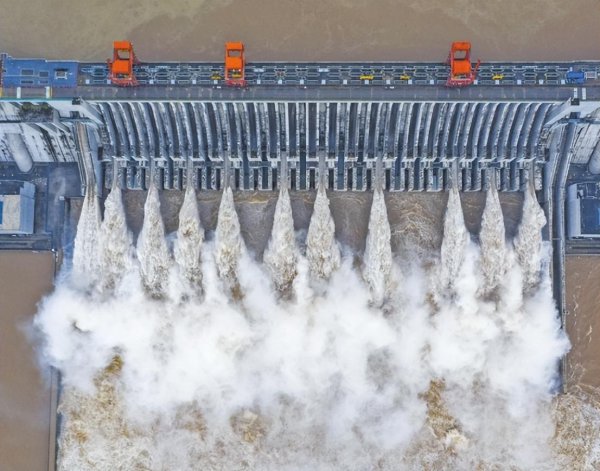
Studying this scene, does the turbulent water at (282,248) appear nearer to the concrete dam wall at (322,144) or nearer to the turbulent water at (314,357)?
the turbulent water at (314,357)

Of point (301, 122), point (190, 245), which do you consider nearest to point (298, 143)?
point (301, 122)

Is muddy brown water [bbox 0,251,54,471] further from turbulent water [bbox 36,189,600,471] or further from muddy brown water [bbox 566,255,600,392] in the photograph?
muddy brown water [bbox 566,255,600,392]

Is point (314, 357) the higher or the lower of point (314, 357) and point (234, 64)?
the lower

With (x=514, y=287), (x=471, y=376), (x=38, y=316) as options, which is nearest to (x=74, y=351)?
(x=38, y=316)

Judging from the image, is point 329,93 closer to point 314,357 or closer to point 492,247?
point 492,247

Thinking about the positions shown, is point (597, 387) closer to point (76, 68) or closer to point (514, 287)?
point (514, 287)

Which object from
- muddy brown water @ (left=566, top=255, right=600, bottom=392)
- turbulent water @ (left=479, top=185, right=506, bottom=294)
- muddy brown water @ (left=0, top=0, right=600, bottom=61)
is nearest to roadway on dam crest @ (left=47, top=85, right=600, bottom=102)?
muddy brown water @ (left=0, top=0, right=600, bottom=61)
